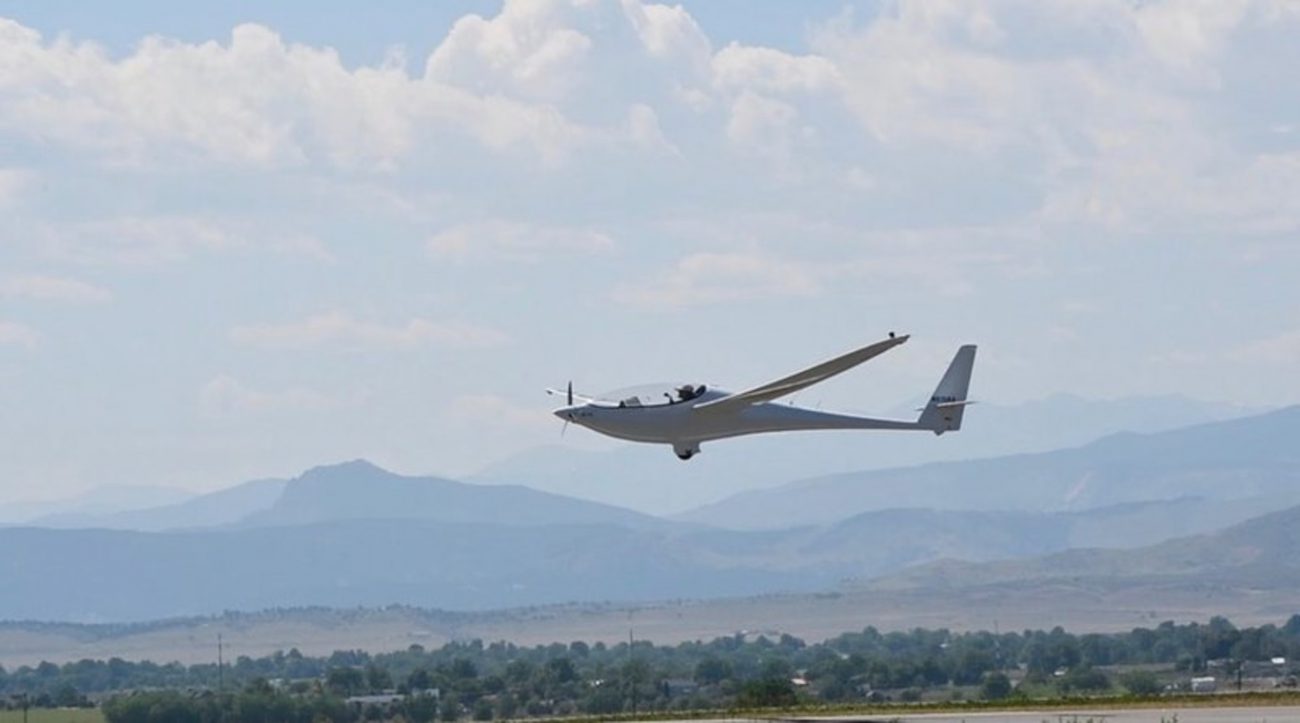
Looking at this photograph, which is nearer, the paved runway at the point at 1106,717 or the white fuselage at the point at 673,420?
the paved runway at the point at 1106,717

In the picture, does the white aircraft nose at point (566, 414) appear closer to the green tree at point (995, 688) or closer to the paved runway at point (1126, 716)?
the paved runway at point (1126, 716)

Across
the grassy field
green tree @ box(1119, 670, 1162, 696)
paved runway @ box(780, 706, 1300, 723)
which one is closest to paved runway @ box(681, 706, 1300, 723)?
paved runway @ box(780, 706, 1300, 723)

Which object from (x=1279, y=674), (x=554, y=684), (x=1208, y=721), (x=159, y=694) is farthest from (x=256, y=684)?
(x=1208, y=721)

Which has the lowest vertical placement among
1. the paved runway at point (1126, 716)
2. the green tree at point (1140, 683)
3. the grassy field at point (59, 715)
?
the paved runway at point (1126, 716)

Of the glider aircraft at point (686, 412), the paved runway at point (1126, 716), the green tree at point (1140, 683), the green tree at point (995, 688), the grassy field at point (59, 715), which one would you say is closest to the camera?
the paved runway at point (1126, 716)

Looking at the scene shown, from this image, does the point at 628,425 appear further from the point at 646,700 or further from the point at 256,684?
the point at 256,684

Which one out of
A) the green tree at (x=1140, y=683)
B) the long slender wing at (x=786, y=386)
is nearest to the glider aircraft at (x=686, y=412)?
the long slender wing at (x=786, y=386)

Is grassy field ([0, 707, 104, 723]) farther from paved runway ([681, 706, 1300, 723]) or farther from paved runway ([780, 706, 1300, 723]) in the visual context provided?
paved runway ([780, 706, 1300, 723])

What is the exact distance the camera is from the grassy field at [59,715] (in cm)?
15338

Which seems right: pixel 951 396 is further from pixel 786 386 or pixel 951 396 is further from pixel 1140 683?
pixel 1140 683

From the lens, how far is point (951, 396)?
87.2 metres

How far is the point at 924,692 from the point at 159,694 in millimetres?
60155

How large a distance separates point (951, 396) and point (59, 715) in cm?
9227

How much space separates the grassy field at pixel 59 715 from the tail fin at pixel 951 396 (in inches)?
2952
